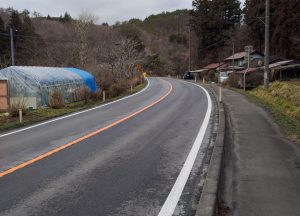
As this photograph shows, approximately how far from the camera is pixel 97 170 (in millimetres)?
7965

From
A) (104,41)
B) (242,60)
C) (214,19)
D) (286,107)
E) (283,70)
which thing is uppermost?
(214,19)

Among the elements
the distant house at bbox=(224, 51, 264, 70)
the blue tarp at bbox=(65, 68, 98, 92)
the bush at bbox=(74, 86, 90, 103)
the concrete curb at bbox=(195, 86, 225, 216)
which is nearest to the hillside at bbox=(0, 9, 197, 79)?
the blue tarp at bbox=(65, 68, 98, 92)

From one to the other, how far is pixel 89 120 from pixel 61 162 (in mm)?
8166

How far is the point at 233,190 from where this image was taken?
650 centimetres

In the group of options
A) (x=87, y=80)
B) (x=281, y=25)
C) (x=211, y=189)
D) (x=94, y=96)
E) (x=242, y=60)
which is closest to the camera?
(x=211, y=189)

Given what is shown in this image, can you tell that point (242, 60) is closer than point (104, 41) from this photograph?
Yes

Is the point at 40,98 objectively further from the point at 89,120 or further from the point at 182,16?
the point at 182,16

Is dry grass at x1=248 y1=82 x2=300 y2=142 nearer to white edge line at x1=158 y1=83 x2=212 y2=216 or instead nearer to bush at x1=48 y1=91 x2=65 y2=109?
white edge line at x1=158 y1=83 x2=212 y2=216

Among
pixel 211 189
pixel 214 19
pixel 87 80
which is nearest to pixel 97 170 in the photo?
pixel 211 189

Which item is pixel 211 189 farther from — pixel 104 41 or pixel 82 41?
pixel 104 41

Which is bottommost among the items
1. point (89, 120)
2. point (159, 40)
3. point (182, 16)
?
point (89, 120)

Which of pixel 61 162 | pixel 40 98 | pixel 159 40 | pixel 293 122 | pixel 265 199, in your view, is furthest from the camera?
pixel 159 40

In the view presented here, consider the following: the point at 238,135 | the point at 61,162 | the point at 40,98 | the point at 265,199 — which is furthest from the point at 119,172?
the point at 40,98

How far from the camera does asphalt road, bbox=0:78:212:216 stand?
5.90 meters
